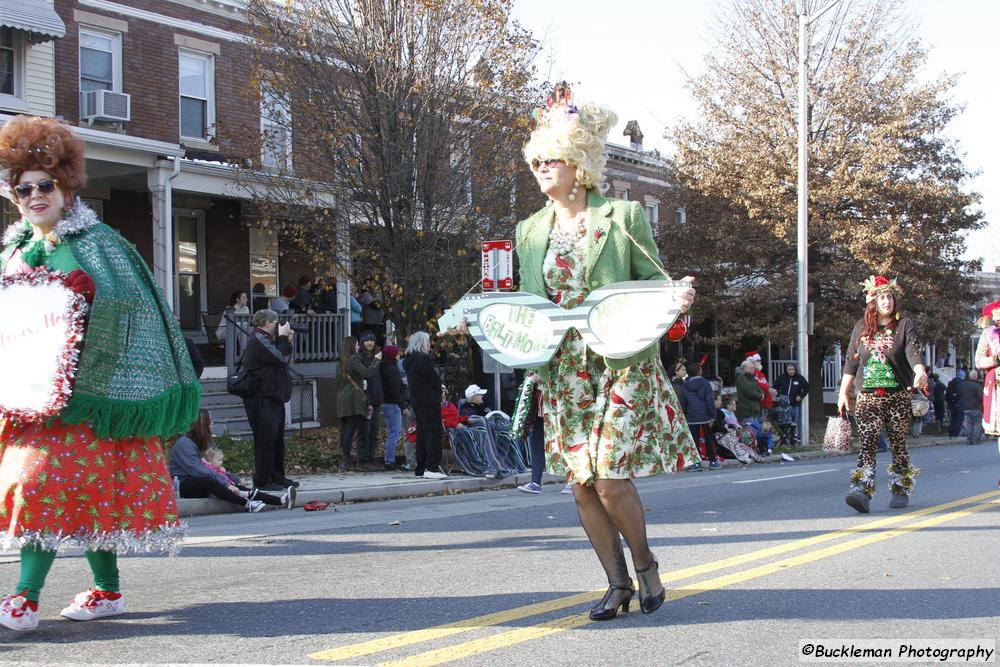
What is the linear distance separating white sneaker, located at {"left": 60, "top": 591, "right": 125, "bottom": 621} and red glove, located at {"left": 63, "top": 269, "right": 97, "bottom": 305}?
4.35 ft

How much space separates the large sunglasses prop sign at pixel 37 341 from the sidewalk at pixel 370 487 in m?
5.88

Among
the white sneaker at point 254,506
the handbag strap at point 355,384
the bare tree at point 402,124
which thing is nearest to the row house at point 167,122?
the bare tree at point 402,124

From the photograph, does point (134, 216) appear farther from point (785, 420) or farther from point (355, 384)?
point (785, 420)

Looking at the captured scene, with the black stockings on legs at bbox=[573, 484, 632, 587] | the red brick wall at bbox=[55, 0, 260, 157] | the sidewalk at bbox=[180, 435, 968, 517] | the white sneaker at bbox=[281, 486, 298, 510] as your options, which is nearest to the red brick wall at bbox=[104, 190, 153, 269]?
the red brick wall at bbox=[55, 0, 260, 157]

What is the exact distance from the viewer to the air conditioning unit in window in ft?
60.5

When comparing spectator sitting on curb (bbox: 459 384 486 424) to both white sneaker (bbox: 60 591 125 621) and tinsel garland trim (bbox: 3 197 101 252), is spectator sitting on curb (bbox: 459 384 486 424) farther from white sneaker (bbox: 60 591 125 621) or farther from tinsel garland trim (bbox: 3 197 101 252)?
tinsel garland trim (bbox: 3 197 101 252)

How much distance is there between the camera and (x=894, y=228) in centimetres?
2425

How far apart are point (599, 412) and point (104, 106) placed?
647 inches

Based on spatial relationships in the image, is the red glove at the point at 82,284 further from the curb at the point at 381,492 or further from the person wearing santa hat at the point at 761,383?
the person wearing santa hat at the point at 761,383

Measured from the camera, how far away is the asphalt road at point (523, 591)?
4098 millimetres

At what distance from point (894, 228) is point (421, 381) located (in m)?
15.5

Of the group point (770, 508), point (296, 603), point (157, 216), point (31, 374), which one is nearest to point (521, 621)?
point (296, 603)

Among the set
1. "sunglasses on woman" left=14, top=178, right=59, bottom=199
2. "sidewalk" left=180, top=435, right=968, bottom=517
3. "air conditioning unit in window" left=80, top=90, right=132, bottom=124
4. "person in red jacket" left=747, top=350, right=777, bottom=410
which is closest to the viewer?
"sunglasses on woman" left=14, top=178, right=59, bottom=199

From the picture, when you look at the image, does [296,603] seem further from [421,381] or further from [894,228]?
[894,228]
